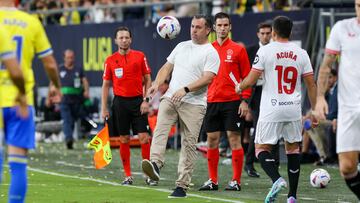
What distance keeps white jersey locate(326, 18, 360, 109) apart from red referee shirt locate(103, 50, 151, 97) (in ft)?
20.8

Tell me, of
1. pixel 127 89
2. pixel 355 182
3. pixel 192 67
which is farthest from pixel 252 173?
pixel 355 182

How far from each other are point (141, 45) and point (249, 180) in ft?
32.2

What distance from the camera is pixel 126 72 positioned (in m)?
16.8

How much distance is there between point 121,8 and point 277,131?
15142mm

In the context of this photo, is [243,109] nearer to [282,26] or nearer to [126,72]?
[126,72]

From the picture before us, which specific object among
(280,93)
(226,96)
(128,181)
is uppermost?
(280,93)

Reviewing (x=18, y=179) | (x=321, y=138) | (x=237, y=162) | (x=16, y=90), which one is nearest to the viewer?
(x=16, y=90)

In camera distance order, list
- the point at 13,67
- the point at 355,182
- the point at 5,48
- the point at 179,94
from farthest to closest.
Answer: the point at 179,94 → the point at 355,182 → the point at 5,48 → the point at 13,67

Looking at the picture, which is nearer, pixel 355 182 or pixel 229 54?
pixel 355 182

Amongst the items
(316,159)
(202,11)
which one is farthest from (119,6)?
(316,159)

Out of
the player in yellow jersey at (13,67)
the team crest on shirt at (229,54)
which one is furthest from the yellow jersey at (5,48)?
the team crest on shirt at (229,54)

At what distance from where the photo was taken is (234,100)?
15914 millimetres

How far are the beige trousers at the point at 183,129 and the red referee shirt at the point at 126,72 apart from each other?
243 centimetres

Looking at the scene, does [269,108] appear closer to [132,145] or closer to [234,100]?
[234,100]
